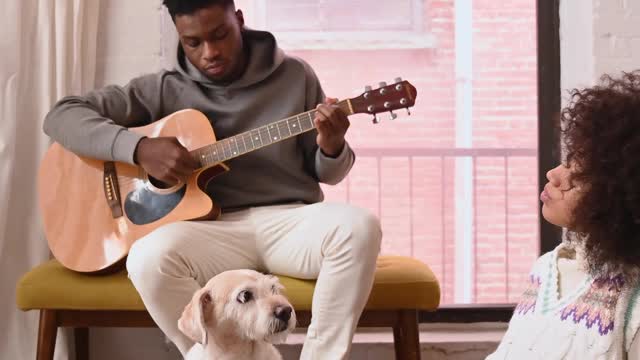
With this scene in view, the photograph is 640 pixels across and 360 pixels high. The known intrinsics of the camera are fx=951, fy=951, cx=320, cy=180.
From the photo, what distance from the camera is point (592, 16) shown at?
9.65 ft

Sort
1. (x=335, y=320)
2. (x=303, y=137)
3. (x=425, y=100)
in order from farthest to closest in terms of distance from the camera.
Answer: (x=425, y=100) → (x=303, y=137) → (x=335, y=320)

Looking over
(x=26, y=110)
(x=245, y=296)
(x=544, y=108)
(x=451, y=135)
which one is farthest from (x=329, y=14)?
(x=245, y=296)

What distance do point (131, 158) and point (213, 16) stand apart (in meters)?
0.43

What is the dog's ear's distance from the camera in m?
1.84

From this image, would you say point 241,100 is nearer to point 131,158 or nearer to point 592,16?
point 131,158

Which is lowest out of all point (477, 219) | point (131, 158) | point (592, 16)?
point (477, 219)

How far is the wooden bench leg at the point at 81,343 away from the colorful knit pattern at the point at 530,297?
162cm

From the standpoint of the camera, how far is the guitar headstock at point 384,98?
2262 mm

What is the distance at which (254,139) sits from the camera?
237 cm

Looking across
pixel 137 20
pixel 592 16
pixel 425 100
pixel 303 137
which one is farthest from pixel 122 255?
pixel 425 100

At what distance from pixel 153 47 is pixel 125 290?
35.6 inches

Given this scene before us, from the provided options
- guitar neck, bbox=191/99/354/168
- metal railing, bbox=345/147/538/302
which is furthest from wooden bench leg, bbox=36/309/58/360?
metal railing, bbox=345/147/538/302

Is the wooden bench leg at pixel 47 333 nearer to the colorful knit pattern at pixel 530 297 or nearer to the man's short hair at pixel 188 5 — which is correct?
the man's short hair at pixel 188 5

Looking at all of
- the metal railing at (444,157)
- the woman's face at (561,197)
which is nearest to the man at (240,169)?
the woman's face at (561,197)
